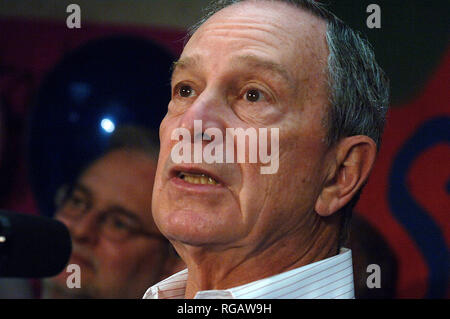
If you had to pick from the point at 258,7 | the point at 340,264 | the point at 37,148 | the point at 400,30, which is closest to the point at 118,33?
the point at 37,148

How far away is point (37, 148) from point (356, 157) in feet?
3.00

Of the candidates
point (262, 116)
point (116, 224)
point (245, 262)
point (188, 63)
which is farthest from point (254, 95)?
point (116, 224)

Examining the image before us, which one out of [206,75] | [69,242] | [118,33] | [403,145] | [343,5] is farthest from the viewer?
[118,33]

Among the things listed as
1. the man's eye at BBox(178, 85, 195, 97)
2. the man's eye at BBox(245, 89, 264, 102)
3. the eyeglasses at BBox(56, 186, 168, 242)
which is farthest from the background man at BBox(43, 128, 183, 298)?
the man's eye at BBox(245, 89, 264, 102)

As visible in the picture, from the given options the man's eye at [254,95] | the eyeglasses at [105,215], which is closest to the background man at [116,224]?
the eyeglasses at [105,215]

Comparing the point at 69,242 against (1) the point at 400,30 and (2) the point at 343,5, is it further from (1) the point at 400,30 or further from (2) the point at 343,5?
(1) the point at 400,30

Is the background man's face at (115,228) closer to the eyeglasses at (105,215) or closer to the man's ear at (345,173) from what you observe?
the eyeglasses at (105,215)

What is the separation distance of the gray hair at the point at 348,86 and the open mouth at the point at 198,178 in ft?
0.75

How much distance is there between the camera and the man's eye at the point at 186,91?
1.18 m

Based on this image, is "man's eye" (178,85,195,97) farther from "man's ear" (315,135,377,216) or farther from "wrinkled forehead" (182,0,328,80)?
"man's ear" (315,135,377,216)

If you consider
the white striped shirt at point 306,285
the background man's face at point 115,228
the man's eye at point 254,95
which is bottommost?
the white striped shirt at point 306,285

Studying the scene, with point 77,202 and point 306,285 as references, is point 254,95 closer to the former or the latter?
point 306,285

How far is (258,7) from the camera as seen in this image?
3.82 feet

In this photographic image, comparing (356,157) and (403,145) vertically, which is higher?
(403,145)
